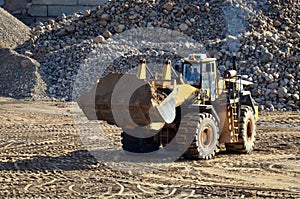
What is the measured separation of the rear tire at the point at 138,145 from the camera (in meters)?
13.1

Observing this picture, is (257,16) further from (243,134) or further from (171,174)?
(171,174)

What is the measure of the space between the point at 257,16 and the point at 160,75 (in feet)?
53.1

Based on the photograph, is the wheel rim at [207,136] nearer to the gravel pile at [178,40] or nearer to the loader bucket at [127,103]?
the loader bucket at [127,103]

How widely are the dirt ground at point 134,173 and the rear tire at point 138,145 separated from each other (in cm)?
75

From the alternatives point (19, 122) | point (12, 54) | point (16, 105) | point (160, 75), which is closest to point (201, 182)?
point (160, 75)

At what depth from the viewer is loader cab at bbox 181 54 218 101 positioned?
13031 mm

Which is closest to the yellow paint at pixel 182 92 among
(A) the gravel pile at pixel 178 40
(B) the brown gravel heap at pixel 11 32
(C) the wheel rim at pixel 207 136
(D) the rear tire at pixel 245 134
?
(C) the wheel rim at pixel 207 136

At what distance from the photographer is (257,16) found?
28.0m

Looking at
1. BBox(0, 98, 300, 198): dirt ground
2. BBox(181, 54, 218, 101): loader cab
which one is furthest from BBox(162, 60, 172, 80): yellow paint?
BBox(0, 98, 300, 198): dirt ground

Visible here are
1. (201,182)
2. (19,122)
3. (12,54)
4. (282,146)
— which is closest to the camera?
(201,182)

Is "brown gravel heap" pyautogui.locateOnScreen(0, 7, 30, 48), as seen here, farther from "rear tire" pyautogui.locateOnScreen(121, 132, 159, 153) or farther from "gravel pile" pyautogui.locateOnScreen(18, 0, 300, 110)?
"rear tire" pyautogui.locateOnScreen(121, 132, 159, 153)

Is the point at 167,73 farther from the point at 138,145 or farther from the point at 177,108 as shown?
the point at 138,145

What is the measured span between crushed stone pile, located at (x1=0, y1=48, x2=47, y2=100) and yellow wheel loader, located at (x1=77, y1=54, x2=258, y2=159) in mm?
12307

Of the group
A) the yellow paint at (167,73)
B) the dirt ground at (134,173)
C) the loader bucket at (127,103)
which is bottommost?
the dirt ground at (134,173)
